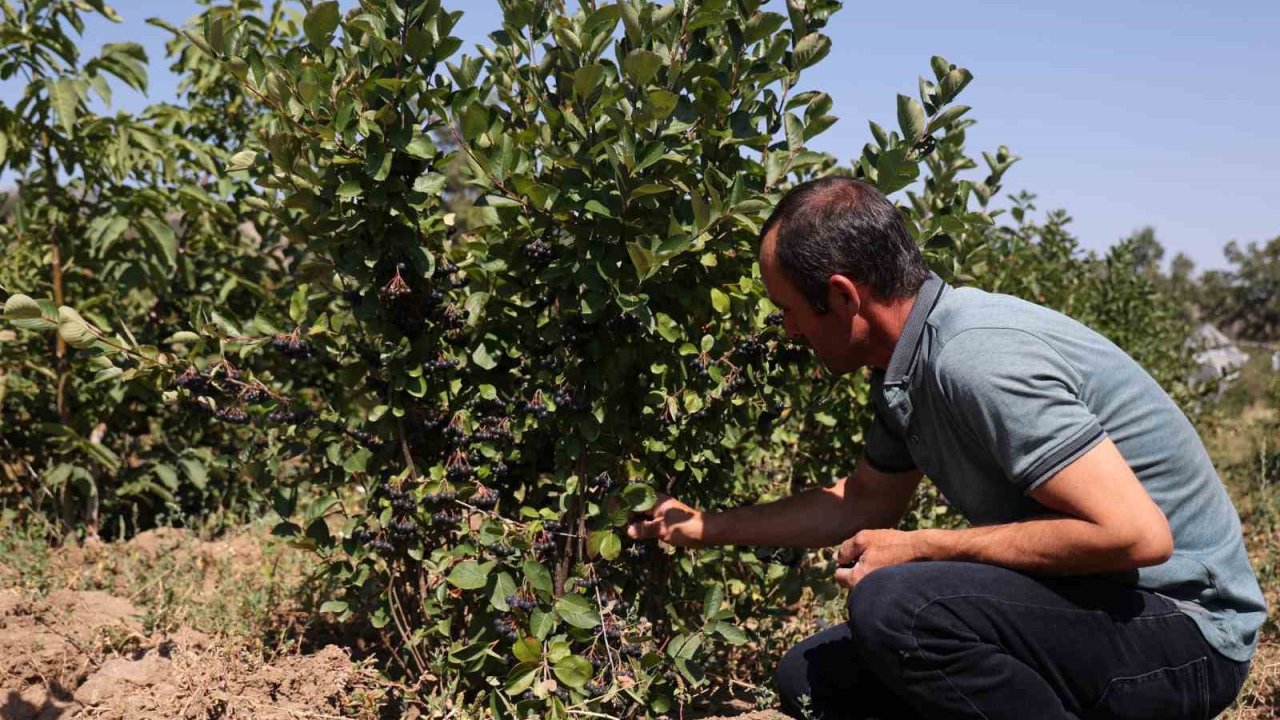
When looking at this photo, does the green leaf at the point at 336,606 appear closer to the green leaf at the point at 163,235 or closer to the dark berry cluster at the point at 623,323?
the dark berry cluster at the point at 623,323

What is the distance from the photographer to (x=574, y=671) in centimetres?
264

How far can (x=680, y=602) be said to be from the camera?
314cm

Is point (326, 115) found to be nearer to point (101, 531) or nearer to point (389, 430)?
point (389, 430)

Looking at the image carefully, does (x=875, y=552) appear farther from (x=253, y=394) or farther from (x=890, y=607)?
(x=253, y=394)

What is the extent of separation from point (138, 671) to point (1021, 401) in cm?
255

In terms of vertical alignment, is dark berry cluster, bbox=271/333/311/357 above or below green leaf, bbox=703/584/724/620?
above

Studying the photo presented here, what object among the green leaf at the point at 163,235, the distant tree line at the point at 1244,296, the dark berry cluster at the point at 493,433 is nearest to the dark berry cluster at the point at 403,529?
the dark berry cluster at the point at 493,433

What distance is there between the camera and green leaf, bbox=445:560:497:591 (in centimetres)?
262

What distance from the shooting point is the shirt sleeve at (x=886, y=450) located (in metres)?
2.67

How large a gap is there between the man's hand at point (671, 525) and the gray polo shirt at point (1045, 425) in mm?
610

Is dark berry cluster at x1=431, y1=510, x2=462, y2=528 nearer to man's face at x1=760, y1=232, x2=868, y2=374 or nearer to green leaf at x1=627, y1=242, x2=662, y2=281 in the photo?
green leaf at x1=627, y1=242, x2=662, y2=281

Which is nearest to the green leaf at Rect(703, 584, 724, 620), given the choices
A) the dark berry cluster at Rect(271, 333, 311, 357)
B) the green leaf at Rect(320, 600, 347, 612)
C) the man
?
the man

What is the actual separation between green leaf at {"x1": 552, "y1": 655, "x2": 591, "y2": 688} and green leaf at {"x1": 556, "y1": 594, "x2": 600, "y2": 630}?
8 cm

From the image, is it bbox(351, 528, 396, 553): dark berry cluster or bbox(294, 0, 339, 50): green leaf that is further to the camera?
bbox(351, 528, 396, 553): dark berry cluster
